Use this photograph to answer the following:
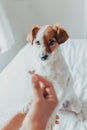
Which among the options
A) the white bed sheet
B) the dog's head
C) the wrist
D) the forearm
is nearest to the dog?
the dog's head

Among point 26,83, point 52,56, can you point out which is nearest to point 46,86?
point 52,56

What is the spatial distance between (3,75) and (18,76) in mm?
131

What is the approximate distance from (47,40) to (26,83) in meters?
0.48

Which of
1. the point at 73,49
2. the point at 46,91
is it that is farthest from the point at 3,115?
the point at 73,49

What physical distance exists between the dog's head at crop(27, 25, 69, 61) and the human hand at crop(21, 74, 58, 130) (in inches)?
13.9

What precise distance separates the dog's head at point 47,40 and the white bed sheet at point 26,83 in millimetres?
366

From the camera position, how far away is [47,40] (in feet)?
2.70

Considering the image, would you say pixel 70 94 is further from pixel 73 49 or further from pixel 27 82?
pixel 73 49

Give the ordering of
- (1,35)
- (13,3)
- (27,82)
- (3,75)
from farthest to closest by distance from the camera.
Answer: (13,3) < (1,35) < (3,75) < (27,82)

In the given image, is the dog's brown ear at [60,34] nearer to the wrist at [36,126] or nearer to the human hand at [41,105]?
the human hand at [41,105]

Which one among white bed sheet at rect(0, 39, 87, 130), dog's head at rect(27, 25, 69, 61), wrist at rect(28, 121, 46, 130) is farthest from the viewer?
white bed sheet at rect(0, 39, 87, 130)

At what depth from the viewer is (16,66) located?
1444mm

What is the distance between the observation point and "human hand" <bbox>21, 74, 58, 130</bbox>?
0.37 metres

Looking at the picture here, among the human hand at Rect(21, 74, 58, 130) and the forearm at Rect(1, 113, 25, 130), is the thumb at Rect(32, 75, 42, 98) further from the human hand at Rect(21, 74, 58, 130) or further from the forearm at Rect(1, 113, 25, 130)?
the forearm at Rect(1, 113, 25, 130)
